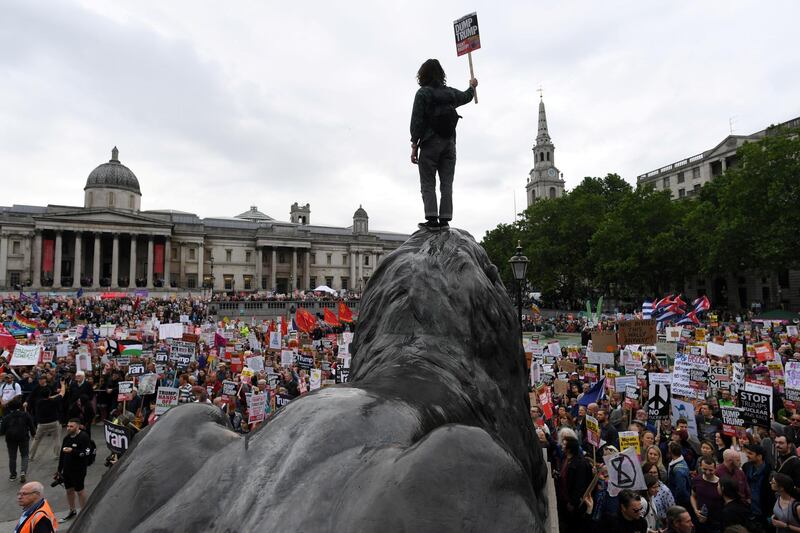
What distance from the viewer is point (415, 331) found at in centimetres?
256

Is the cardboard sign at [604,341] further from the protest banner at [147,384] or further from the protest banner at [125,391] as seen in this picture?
the protest banner at [125,391]

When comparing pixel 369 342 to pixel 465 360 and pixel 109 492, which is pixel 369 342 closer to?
pixel 465 360

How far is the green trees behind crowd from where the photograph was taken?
36.2 meters

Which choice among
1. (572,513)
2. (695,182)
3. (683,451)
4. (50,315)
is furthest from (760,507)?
(695,182)

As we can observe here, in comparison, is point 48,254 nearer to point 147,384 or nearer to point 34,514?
point 147,384

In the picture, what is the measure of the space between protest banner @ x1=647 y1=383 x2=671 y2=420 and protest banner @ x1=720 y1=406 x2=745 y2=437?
1.38 m

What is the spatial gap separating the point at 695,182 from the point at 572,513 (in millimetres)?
71838

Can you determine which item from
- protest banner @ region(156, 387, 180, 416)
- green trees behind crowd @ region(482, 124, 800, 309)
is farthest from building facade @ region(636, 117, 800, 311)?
protest banner @ region(156, 387, 180, 416)

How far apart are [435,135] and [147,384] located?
470 inches

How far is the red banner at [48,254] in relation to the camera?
68.6 m

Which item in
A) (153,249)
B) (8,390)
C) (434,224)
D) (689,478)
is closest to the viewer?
(434,224)

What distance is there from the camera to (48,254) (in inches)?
2714

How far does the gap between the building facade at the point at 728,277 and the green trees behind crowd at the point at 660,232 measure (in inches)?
165

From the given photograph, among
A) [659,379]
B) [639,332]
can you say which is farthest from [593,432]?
[639,332]
